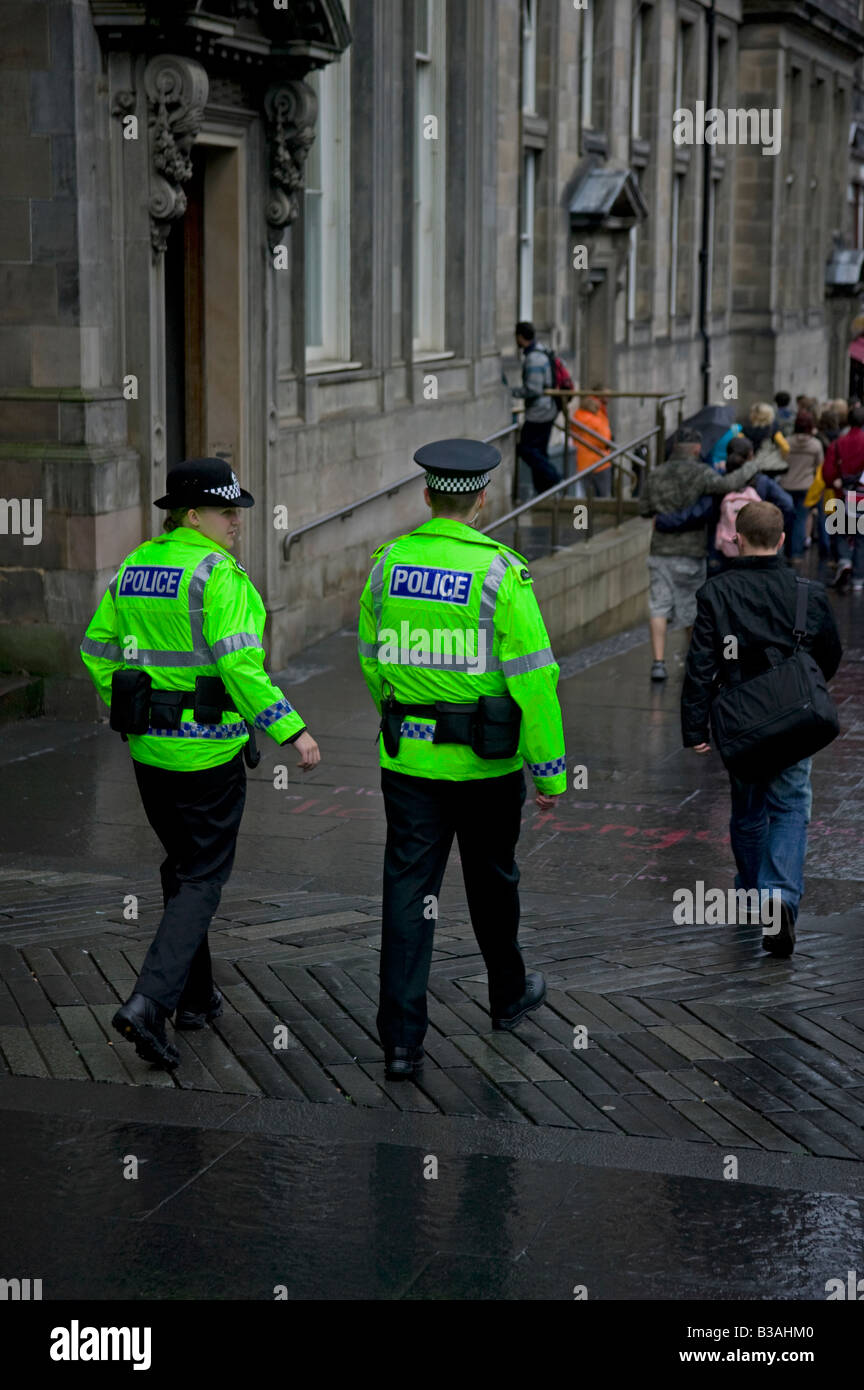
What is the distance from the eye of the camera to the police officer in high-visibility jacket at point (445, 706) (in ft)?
18.6

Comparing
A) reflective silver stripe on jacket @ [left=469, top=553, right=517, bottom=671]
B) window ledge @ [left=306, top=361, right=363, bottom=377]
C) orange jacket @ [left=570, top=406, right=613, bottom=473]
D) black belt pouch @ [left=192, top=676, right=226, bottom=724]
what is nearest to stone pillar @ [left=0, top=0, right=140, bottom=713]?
window ledge @ [left=306, top=361, right=363, bottom=377]

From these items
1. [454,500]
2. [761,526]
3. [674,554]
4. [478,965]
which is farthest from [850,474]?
[454,500]

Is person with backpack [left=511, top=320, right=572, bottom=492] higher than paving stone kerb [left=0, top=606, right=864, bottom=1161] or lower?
higher

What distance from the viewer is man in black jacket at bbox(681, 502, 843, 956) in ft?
23.1

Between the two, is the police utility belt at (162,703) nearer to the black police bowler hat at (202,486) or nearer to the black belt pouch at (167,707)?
the black belt pouch at (167,707)

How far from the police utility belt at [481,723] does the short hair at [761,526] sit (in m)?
1.75

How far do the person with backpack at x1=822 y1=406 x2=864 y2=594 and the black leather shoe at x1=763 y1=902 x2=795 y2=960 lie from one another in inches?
424

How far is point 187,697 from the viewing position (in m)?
5.77

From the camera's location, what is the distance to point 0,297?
11.0 m

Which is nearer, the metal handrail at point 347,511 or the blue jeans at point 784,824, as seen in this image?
the blue jeans at point 784,824

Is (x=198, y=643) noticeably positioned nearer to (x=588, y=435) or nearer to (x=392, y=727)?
(x=392, y=727)

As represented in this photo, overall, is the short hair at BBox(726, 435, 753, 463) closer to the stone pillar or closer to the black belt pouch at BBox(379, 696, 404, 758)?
the stone pillar

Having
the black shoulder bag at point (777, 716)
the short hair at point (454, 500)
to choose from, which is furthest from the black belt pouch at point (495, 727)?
the black shoulder bag at point (777, 716)
